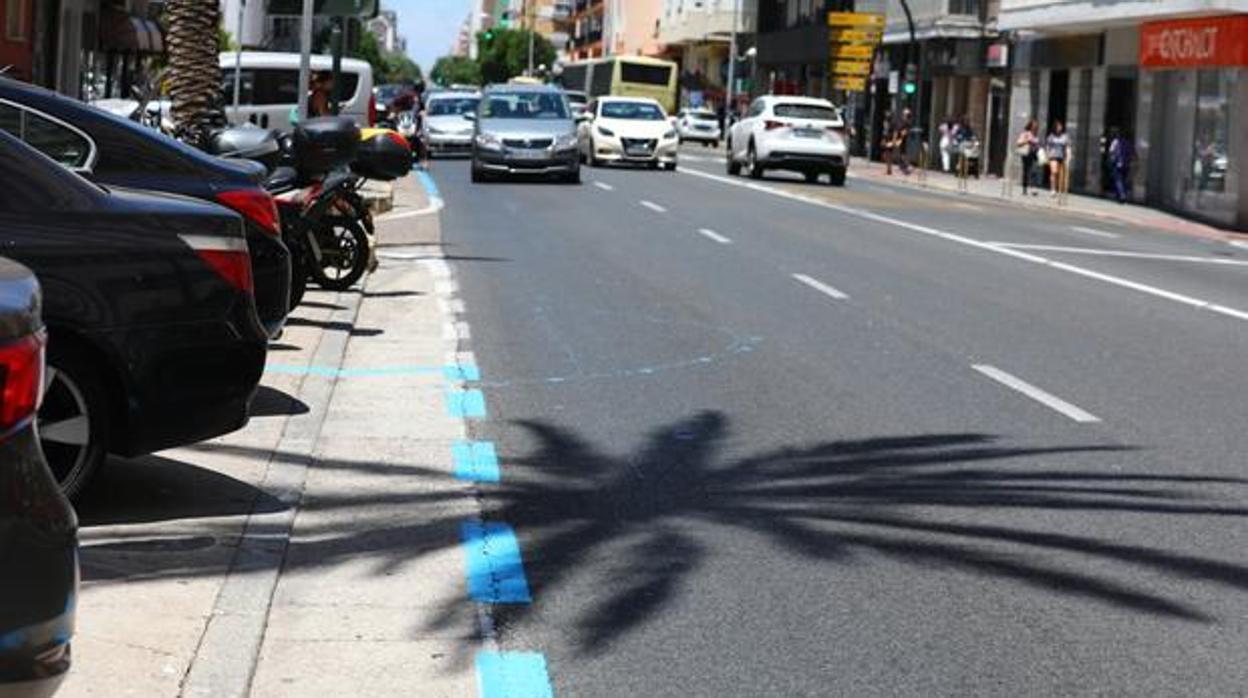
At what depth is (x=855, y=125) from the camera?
7500 cm

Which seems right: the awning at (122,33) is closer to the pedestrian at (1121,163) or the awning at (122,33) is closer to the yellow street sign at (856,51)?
the pedestrian at (1121,163)

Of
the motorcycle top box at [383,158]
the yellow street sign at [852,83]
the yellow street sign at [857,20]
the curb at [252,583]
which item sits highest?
the yellow street sign at [857,20]

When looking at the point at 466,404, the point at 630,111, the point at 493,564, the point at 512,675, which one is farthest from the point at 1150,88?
the point at 512,675

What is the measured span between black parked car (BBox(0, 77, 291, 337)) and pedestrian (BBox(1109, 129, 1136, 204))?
1468 inches

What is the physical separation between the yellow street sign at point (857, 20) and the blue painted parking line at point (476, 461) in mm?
60586

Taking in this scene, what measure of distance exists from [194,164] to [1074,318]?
27.9 ft

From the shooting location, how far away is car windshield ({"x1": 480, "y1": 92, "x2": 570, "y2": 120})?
37.1 metres

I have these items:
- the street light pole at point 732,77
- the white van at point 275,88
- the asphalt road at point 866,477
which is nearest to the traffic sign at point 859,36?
the street light pole at point 732,77

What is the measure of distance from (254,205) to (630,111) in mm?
36386

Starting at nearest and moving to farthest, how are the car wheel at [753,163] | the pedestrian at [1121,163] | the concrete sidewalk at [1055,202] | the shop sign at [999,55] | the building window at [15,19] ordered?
1. the building window at [15,19]
2. the concrete sidewalk at [1055,202]
3. the car wheel at [753,163]
4. the pedestrian at [1121,163]
5. the shop sign at [999,55]

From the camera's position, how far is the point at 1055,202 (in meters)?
43.3

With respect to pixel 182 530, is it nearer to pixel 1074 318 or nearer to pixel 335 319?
pixel 335 319

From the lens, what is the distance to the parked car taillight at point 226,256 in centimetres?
721

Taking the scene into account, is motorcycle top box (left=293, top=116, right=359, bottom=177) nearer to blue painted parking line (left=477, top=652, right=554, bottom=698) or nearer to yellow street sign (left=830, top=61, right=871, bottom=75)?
blue painted parking line (left=477, top=652, right=554, bottom=698)
